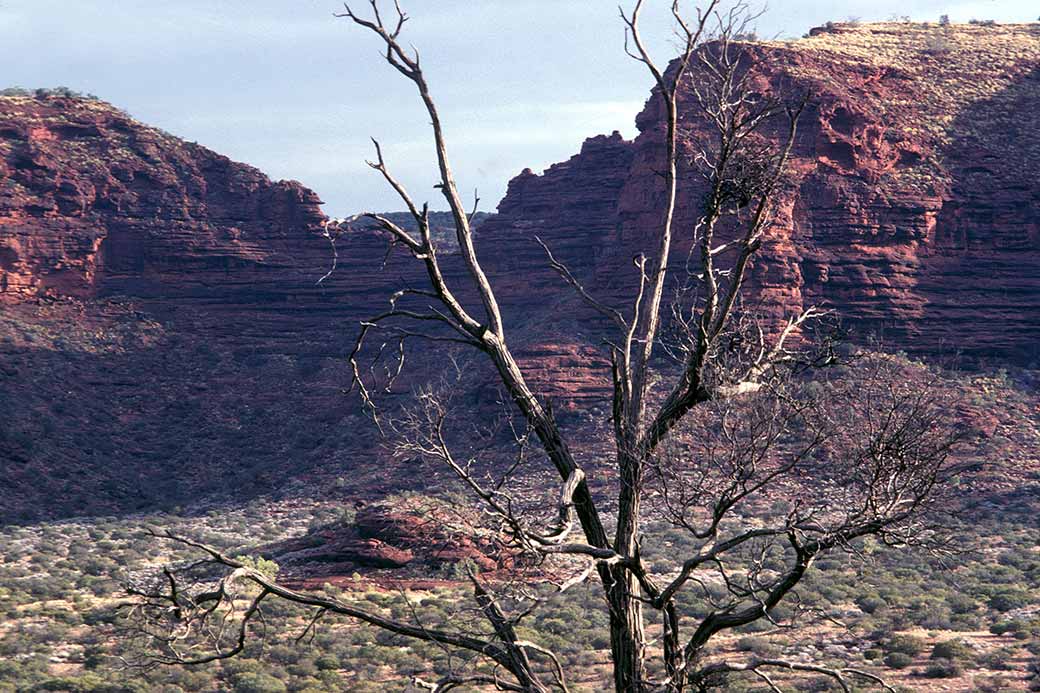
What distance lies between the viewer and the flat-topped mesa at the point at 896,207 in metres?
51.2

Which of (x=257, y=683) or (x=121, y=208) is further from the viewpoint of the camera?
(x=121, y=208)

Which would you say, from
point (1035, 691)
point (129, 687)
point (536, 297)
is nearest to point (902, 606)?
point (1035, 691)

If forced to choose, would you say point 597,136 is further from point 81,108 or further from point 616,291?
point 81,108

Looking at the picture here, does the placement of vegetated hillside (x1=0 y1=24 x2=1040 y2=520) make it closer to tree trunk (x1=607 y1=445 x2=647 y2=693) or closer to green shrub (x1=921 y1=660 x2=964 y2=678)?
green shrub (x1=921 y1=660 x2=964 y2=678)

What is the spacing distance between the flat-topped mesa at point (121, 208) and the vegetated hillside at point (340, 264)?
122 millimetres

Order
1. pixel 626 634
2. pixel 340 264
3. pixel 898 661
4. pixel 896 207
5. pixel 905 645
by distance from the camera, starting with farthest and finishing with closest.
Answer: pixel 340 264, pixel 896 207, pixel 905 645, pixel 898 661, pixel 626 634

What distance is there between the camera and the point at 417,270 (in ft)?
215

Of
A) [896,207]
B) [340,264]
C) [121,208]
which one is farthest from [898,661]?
[121,208]

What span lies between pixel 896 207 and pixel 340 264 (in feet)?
101

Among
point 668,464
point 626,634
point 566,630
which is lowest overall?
point 566,630

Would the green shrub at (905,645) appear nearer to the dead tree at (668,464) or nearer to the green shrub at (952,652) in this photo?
the green shrub at (952,652)

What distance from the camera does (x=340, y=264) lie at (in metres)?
67.8

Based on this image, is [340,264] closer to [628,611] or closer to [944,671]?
[944,671]

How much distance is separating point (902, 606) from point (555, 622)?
8.30 metres
